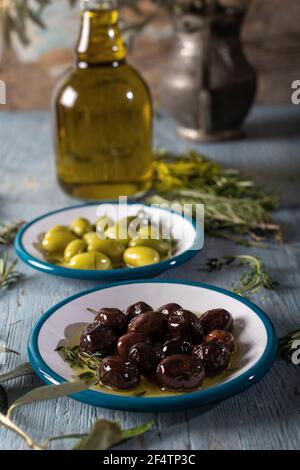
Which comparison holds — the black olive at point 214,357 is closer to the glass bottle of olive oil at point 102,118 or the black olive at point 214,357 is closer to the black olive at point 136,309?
the black olive at point 136,309

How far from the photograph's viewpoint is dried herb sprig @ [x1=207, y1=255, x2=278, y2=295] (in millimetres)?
1013

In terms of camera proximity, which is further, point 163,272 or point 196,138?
point 196,138

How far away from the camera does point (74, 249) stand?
1071 millimetres

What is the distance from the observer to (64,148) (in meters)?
1.31

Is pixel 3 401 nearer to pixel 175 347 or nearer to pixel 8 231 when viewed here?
pixel 175 347

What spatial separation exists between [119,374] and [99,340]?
0.07m

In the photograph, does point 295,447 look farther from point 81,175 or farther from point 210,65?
point 210,65

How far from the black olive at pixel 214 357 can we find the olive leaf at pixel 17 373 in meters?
0.18

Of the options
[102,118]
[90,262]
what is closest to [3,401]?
[90,262]

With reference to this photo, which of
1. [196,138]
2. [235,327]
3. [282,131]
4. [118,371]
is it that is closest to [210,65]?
[196,138]

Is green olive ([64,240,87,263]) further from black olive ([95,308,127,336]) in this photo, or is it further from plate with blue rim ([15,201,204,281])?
black olive ([95,308,127,336])

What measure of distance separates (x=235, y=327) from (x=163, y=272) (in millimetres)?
222

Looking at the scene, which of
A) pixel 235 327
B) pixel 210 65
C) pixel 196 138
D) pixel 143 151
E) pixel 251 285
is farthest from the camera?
pixel 196 138

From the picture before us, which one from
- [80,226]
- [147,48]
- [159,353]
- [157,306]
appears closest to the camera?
[159,353]
